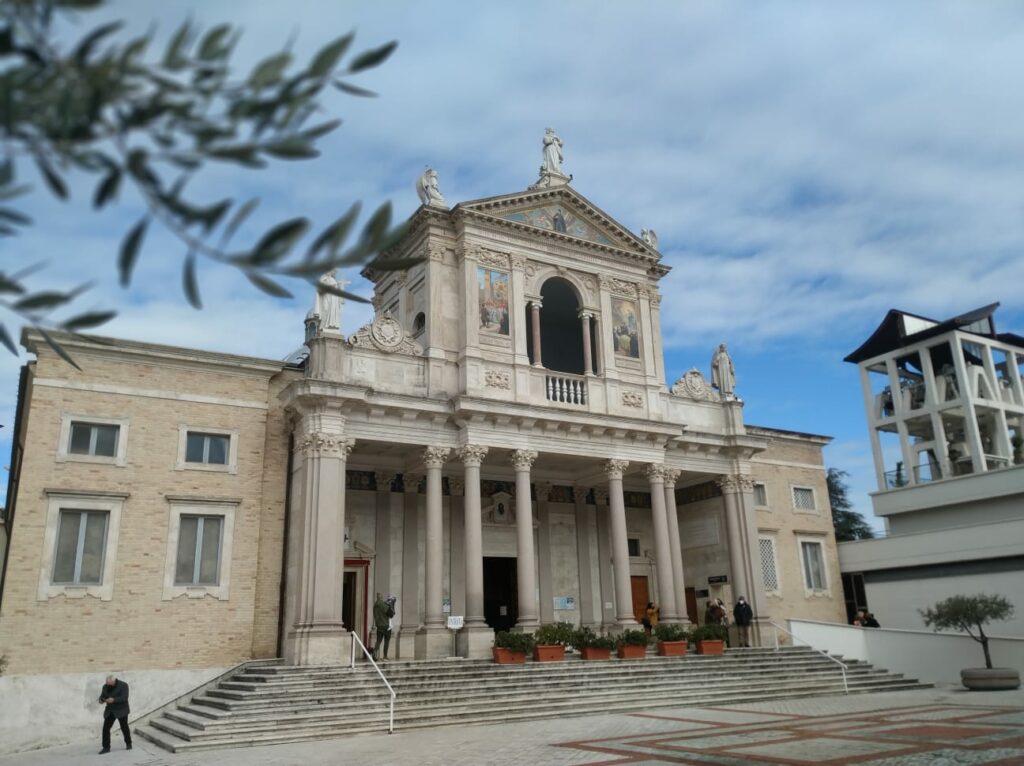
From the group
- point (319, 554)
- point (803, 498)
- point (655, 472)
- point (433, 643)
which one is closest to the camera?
point (319, 554)

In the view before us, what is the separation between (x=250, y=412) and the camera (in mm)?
22047

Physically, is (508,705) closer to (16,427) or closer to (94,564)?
(94,564)

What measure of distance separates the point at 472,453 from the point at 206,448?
22.3 ft

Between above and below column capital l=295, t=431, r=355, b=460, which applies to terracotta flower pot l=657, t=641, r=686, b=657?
below

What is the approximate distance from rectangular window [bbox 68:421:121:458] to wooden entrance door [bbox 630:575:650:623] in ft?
54.0

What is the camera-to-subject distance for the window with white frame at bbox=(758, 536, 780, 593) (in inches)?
1176

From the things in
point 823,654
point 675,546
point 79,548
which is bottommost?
point 823,654

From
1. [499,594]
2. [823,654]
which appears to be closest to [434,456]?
[499,594]

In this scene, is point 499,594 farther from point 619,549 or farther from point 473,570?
point 473,570

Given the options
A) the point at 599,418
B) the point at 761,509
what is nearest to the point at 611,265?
the point at 599,418

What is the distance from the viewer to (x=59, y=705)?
18.1 m

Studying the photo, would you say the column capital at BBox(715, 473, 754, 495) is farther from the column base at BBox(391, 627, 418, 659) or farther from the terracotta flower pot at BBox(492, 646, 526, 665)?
the column base at BBox(391, 627, 418, 659)

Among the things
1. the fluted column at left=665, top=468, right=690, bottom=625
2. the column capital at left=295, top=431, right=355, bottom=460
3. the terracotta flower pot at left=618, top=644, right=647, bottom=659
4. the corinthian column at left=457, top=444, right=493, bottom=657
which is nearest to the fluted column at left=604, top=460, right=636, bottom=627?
the terracotta flower pot at left=618, top=644, right=647, bottom=659

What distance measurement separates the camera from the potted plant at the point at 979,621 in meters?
21.1
